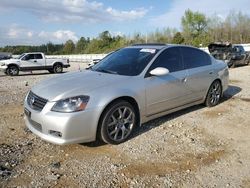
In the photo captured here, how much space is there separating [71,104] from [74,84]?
1.78 feet

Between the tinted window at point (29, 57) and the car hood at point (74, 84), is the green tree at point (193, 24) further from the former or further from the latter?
the car hood at point (74, 84)

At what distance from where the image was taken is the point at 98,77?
5.26 metres

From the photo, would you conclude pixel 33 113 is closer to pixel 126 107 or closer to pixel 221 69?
pixel 126 107

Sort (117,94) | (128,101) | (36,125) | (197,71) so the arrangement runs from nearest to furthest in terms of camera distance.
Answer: (36,125)
(117,94)
(128,101)
(197,71)

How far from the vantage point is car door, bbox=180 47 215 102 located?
6.43 m

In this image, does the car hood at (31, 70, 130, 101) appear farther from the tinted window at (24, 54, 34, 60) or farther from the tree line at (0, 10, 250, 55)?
the tree line at (0, 10, 250, 55)

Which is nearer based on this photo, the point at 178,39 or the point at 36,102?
the point at 36,102

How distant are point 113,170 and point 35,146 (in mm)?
1548

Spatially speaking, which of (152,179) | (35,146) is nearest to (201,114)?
(152,179)

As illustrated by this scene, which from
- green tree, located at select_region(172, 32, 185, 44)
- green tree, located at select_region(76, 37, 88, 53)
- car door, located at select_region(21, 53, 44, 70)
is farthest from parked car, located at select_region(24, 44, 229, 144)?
green tree, located at select_region(76, 37, 88, 53)

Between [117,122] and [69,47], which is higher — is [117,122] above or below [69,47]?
below

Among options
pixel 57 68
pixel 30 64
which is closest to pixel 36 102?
pixel 30 64

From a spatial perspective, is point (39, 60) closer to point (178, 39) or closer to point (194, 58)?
point (194, 58)

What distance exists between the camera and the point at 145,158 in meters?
4.44
